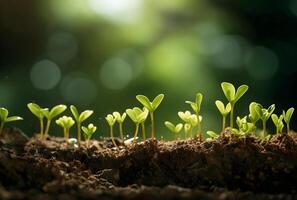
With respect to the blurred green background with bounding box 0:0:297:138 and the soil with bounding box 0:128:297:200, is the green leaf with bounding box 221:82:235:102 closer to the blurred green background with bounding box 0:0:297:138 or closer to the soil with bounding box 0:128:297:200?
the soil with bounding box 0:128:297:200

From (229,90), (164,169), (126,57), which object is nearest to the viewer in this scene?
(164,169)

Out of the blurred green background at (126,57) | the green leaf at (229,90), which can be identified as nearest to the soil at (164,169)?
the green leaf at (229,90)

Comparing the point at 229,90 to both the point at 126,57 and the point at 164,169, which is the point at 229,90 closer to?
the point at 164,169

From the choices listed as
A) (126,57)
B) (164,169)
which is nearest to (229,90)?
(164,169)

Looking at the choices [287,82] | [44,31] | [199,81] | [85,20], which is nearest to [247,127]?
[199,81]

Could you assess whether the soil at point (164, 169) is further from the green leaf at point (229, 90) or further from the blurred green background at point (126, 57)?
the blurred green background at point (126, 57)

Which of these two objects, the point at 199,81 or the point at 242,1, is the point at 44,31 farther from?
the point at 242,1

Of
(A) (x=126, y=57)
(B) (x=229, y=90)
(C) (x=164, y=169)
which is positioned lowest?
(C) (x=164, y=169)

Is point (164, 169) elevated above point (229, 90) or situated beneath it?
situated beneath
